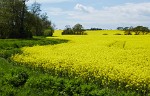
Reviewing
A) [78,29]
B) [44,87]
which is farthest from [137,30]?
[44,87]

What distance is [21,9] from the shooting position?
65.3 m

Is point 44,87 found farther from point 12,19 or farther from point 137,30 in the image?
point 137,30

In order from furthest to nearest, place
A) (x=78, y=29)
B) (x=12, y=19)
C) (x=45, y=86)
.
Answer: (x=78, y=29) < (x=12, y=19) < (x=45, y=86)

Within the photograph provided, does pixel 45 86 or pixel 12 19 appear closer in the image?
pixel 45 86

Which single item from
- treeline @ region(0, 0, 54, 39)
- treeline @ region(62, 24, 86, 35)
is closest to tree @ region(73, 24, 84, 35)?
treeline @ region(62, 24, 86, 35)

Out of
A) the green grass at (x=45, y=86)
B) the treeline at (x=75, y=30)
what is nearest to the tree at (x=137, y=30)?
the treeline at (x=75, y=30)

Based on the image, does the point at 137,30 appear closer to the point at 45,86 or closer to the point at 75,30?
the point at 75,30

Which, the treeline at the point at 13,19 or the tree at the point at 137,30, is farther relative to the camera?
the tree at the point at 137,30

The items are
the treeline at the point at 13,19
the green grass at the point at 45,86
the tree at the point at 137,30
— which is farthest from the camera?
the tree at the point at 137,30

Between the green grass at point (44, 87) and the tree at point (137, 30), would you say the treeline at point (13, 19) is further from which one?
the green grass at point (44, 87)

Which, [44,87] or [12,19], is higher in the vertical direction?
[12,19]

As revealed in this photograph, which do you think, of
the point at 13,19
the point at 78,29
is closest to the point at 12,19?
the point at 13,19

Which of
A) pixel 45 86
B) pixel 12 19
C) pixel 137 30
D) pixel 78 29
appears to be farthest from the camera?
pixel 78 29

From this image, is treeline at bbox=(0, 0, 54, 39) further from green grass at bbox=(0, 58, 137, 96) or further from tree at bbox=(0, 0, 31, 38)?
green grass at bbox=(0, 58, 137, 96)
